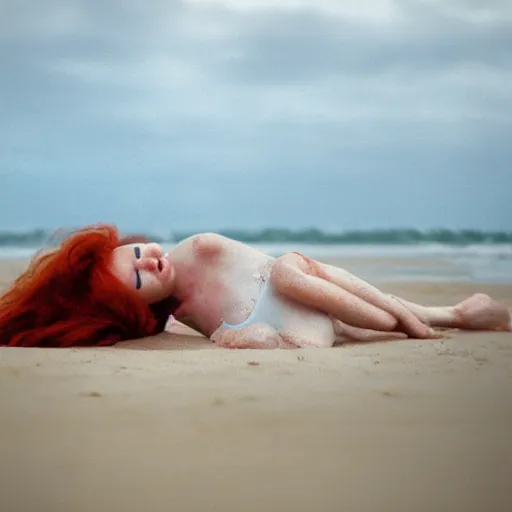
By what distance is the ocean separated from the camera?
8766mm

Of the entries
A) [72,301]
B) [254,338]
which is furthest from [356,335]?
[72,301]

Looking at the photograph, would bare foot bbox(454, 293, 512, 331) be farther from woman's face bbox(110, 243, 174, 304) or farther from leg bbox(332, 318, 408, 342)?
woman's face bbox(110, 243, 174, 304)

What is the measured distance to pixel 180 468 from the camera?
5.39 ft

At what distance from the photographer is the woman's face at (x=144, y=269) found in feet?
10.8

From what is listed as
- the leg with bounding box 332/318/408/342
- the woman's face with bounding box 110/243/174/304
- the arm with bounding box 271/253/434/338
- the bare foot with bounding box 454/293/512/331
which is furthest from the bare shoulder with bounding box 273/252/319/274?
the bare foot with bounding box 454/293/512/331

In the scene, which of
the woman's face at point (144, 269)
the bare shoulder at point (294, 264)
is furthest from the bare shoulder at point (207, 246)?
the bare shoulder at point (294, 264)

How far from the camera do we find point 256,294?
336 cm

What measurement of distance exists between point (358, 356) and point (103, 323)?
109cm

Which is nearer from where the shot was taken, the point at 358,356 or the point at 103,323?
the point at 358,356

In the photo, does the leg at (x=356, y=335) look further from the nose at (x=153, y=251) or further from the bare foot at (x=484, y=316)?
the nose at (x=153, y=251)

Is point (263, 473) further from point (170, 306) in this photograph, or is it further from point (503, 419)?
point (170, 306)

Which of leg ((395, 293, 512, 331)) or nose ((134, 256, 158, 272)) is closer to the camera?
nose ((134, 256, 158, 272))

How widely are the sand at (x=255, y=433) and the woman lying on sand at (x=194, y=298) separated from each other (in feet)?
1.45

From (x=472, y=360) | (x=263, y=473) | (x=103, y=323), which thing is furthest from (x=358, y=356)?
(x=263, y=473)
